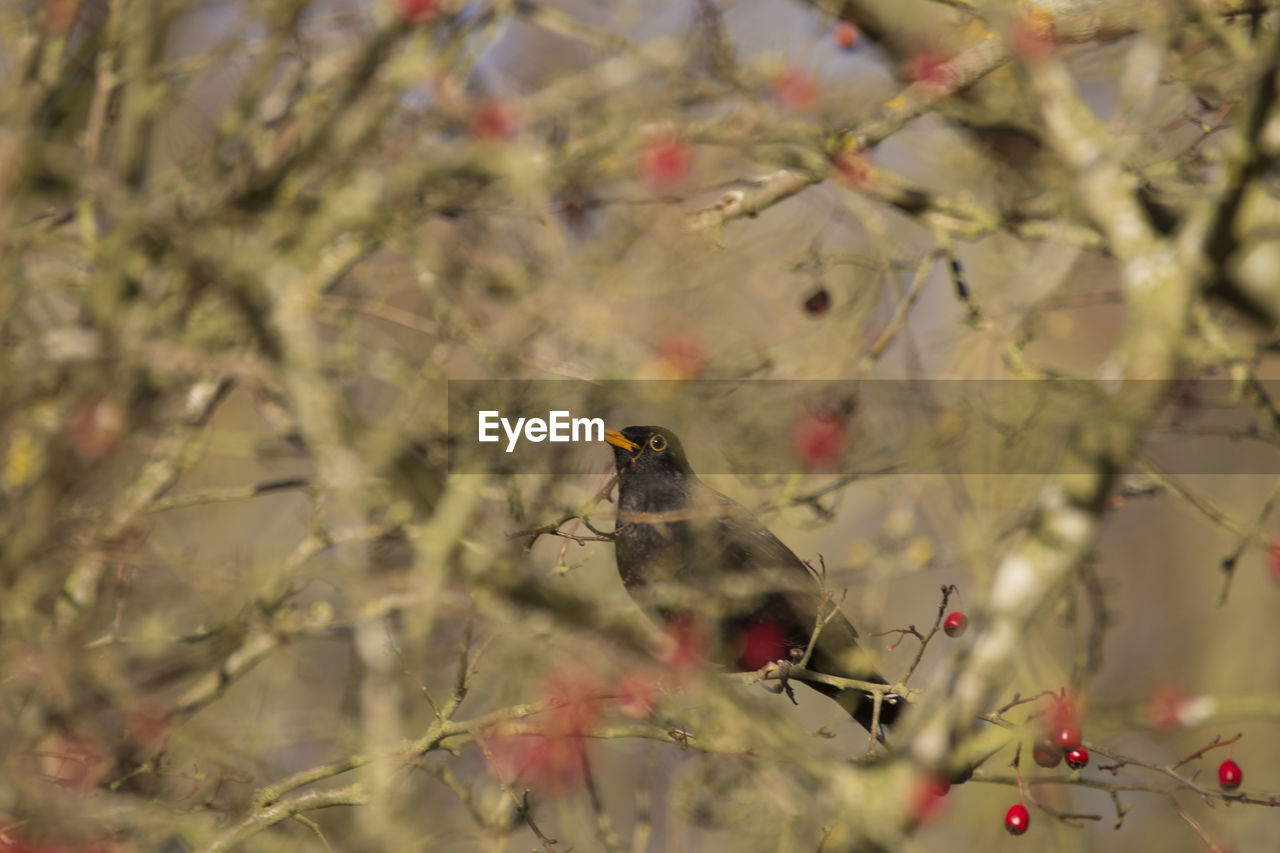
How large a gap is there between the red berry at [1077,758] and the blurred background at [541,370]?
0.24ft

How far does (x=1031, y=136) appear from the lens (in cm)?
496

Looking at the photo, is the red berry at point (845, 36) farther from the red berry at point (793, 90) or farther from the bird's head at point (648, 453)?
the bird's head at point (648, 453)

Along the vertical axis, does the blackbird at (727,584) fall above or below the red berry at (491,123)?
below

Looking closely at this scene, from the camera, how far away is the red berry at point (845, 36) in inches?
206

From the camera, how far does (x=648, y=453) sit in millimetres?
4730

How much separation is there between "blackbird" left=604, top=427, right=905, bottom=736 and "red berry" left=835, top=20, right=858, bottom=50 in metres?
2.27

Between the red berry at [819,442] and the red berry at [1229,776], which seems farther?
the red berry at [819,442]

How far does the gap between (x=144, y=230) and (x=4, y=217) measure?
32.4 inches

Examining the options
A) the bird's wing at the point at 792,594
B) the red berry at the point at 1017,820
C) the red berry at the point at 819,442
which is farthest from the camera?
the red berry at the point at 819,442

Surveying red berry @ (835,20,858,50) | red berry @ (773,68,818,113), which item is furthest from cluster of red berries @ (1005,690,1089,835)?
red berry @ (835,20,858,50)

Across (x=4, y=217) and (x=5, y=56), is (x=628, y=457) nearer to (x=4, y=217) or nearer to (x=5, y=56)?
(x=4, y=217)

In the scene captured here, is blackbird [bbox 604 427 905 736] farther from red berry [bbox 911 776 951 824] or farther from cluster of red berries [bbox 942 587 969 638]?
red berry [bbox 911 776 951 824]

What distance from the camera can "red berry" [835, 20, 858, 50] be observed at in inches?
206

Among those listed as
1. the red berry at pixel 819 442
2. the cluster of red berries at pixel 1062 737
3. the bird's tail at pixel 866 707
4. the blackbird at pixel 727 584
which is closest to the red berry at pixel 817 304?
the red berry at pixel 819 442
